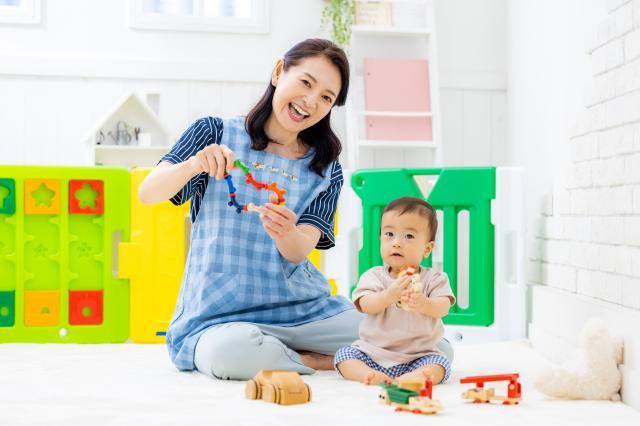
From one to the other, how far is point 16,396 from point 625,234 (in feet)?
3.64

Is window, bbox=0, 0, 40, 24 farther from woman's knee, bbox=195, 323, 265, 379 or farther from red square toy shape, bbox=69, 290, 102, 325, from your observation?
woman's knee, bbox=195, 323, 265, 379

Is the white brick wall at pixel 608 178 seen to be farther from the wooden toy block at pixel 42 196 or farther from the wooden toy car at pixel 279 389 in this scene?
the wooden toy block at pixel 42 196

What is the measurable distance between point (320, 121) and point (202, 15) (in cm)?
142

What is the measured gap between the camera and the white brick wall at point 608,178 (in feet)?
5.00

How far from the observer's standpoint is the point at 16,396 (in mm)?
1341

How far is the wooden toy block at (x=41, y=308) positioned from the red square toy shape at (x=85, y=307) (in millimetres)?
37

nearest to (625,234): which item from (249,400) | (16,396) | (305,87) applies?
(305,87)

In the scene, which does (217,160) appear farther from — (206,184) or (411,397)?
(411,397)

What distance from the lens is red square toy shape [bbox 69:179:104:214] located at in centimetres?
213

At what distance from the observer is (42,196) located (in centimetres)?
212

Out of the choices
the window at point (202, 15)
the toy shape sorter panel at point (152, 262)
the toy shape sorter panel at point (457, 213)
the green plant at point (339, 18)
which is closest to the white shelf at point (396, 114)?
the green plant at point (339, 18)

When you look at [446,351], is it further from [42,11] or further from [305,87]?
[42,11]

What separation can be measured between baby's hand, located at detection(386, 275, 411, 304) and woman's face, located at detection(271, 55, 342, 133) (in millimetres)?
373

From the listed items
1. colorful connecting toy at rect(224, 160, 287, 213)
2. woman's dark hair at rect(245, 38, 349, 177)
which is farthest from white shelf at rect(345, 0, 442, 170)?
colorful connecting toy at rect(224, 160, 287, 213)
